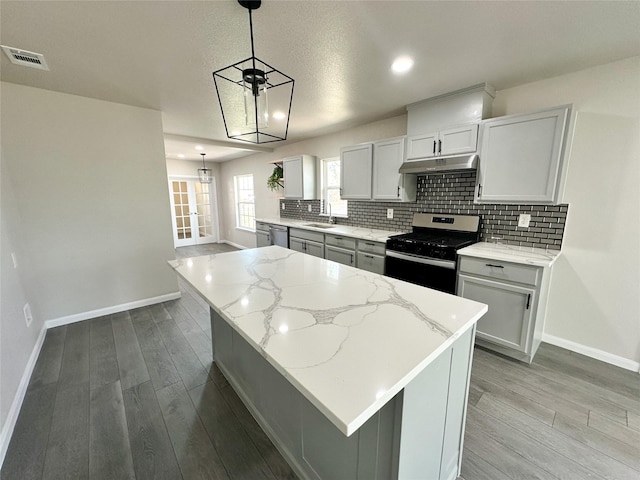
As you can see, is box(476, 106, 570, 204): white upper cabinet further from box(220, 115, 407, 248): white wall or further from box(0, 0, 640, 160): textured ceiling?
box(220, 115, 407, 248): white wall

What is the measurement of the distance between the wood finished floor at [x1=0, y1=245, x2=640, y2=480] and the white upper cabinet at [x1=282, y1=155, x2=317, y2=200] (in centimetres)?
285

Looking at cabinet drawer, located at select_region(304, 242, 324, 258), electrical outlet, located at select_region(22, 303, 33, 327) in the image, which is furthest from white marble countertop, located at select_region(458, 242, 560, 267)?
electrical outlet, located at select_region(22, 303, 33, 327)

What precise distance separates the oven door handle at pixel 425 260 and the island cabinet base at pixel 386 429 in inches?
51.7

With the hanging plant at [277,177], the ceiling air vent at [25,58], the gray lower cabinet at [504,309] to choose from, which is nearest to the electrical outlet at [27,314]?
the ceiling air vent at [25,58]

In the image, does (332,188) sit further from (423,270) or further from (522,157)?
(522,157)

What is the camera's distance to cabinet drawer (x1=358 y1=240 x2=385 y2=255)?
301 cm

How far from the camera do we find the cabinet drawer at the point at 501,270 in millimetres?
2053

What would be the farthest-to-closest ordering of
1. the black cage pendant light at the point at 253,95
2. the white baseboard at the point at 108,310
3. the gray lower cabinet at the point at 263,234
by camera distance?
the gray lower cabinet at the point at 263,234 < the white baseboard at the point at 108,310 < the black cage pendant light at the point at 253,95

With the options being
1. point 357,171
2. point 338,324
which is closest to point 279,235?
point 357,171

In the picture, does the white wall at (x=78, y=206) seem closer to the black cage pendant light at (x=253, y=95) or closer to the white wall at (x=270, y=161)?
the black cage pendant light at (x=253, y=95)

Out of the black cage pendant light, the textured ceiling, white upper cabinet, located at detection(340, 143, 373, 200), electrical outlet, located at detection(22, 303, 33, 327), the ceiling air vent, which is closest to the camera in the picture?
the black cage pendant light

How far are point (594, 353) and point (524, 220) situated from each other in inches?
49.4

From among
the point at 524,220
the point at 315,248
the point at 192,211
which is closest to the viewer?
the point at 524,220

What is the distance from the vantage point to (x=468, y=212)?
2.79 meters
